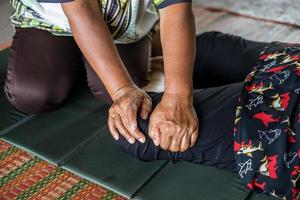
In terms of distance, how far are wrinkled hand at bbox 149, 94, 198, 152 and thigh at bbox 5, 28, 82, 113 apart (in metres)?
→ 0.44

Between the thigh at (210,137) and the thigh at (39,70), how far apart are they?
335 mm

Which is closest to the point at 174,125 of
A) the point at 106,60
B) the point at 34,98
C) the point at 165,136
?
the point at 165,136

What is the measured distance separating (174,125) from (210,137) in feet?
0.32

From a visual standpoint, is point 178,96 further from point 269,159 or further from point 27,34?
point 27,34

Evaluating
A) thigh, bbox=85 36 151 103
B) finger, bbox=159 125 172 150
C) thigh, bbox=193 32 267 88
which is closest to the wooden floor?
thigh, bbox=193 32 267 88

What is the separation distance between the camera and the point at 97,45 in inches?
43.8

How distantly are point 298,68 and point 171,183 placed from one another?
41cm

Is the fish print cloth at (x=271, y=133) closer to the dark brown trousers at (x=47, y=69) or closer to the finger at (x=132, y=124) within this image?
the finger at (x=132, y=124)

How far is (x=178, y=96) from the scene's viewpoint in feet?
3.40

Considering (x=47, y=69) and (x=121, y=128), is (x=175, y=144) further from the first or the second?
(x=47, y=69)

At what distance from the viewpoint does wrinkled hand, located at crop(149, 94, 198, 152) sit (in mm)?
993

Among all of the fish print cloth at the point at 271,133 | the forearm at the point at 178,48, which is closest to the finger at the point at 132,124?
the forearm at the point at 178,48

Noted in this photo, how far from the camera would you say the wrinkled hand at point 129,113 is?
1.03 m

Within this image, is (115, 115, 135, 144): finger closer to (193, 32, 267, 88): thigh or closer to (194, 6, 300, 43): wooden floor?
(193, 32, 267, 88): thigh
